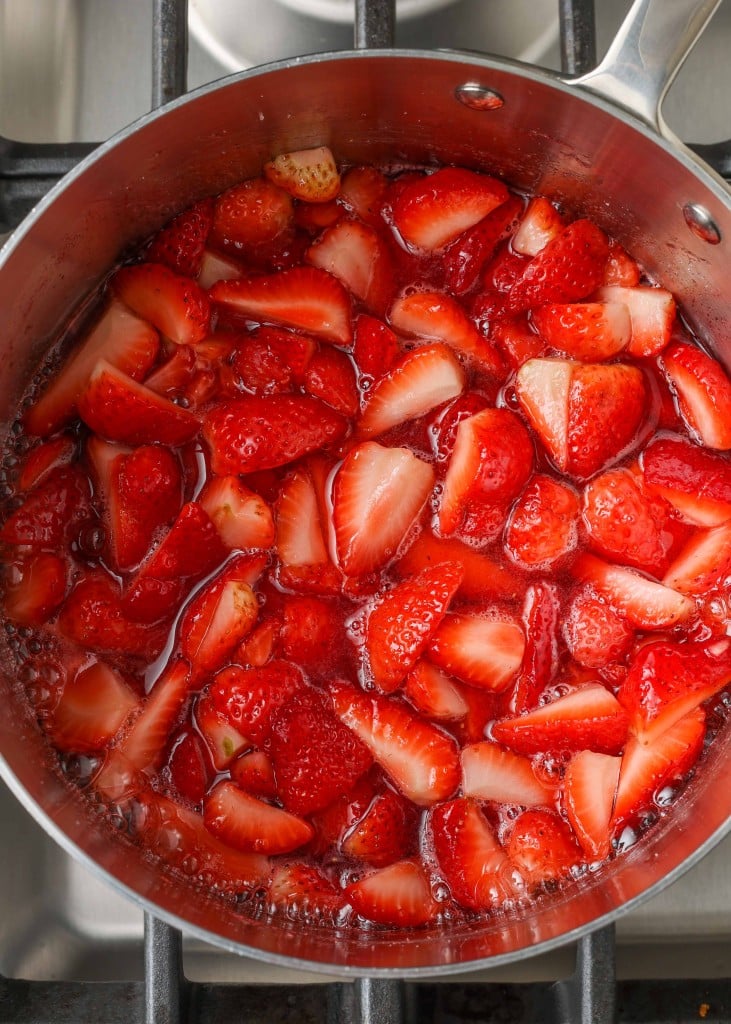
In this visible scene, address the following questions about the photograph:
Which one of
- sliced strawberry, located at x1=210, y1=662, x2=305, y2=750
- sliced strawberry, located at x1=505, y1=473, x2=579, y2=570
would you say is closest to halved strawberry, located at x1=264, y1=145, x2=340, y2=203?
sliced strawberry, located at x1=505, y1=473, x2=579, y2=570

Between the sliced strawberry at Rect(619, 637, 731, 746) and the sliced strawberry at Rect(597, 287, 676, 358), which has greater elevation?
the sliced strawberry at Rect(597, 287, 676, 358)

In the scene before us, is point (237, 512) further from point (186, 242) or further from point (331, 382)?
point (186, 242)

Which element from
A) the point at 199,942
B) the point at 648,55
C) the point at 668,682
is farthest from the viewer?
the point at 199,942

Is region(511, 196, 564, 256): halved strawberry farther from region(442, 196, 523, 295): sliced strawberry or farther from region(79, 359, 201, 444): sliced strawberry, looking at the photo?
region(79, 359, 201, 444): sliced strawberry

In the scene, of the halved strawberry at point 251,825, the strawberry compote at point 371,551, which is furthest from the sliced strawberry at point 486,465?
the halved strawberry at point 251,825

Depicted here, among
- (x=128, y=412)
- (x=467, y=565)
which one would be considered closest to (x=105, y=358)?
(x=128, y=412)

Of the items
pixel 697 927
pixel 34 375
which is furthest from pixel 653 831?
pixel 34 375
